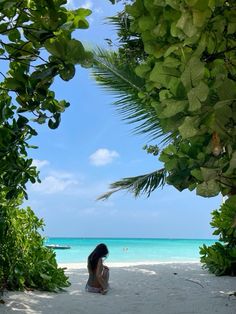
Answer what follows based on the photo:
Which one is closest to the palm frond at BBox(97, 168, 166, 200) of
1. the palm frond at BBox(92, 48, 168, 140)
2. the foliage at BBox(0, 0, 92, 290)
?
the palm frond at BBox(92, 48, 168, 140)

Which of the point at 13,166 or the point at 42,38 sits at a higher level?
the point at 42,38

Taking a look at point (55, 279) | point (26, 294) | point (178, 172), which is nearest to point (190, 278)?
point (55, 279)

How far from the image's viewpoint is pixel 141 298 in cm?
534

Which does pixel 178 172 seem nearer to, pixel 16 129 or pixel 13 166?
pixel 16 129

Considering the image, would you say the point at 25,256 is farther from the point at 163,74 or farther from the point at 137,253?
the point at 137,253

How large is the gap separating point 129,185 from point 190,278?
2000 mm

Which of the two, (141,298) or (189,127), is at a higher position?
(189,127)

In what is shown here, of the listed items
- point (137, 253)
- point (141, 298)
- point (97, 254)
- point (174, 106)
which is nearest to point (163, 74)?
point (174, 106)

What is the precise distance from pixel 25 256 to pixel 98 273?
1.09m

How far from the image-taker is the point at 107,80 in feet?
22.9

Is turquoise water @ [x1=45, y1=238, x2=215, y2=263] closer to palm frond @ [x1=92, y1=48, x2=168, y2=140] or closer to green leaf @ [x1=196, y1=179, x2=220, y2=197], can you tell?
palm frond @ [x1=92, y1=48, x2=168, y2=140]

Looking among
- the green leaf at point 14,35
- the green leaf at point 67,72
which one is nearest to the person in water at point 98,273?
the green leaf at point 14,35

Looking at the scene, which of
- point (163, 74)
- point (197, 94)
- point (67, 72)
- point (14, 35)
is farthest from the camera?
point (14, 35)

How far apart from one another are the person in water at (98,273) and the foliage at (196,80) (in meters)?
4.87
